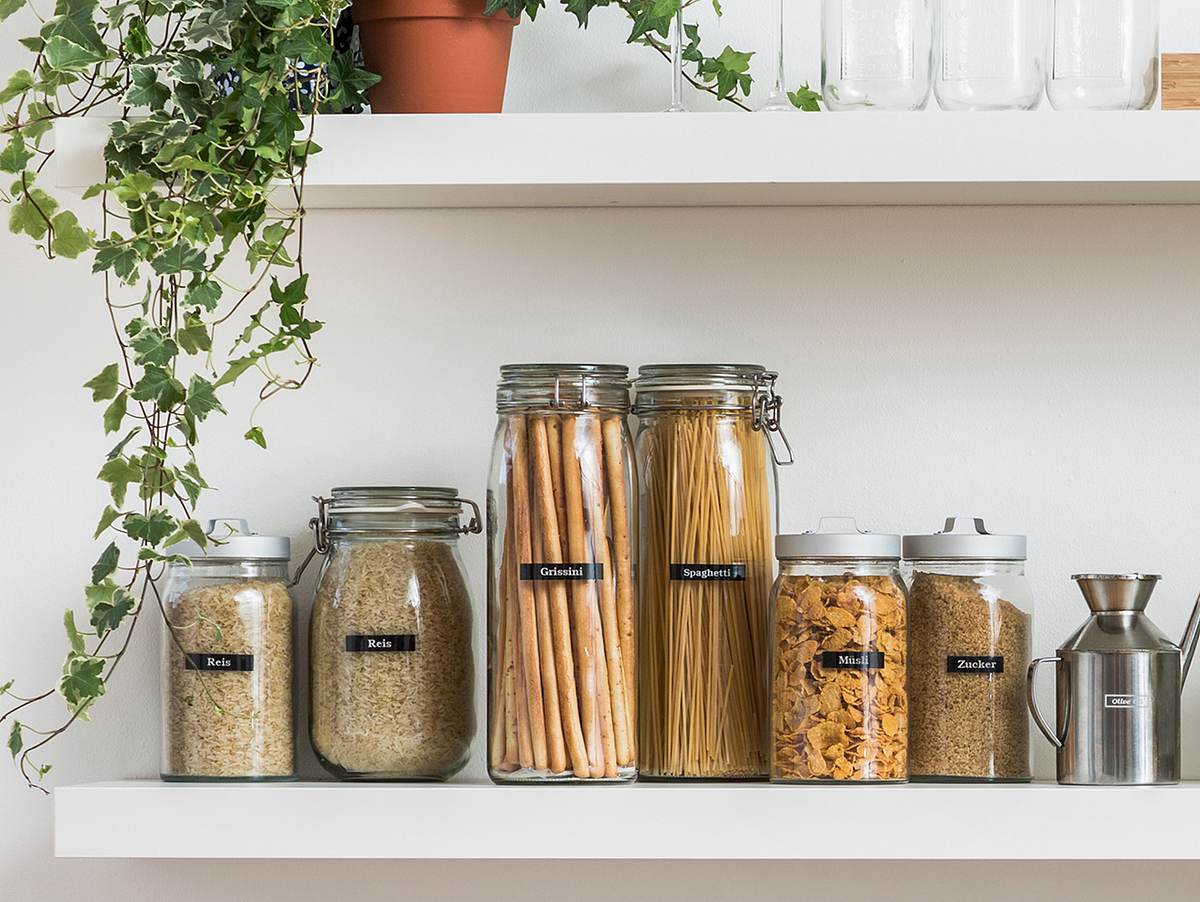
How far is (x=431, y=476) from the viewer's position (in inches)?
45.4

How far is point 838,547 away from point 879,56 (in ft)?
1.18

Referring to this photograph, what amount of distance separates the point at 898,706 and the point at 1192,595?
0.32 metres

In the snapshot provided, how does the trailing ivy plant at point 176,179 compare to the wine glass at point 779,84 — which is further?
the wine glass at point 779,84

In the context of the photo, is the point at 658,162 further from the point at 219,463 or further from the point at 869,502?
the point at 219,463

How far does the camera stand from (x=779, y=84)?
1064 mm

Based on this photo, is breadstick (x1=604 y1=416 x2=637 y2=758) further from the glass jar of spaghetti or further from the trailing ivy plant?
the trailing ivy plant

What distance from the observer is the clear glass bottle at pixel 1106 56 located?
39.7 inches

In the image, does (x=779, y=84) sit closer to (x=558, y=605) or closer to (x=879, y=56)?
(x=879, y=56)

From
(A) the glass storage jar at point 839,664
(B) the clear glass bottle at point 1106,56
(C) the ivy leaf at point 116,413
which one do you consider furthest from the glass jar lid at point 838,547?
(C) the ivy leaf at point 116,413

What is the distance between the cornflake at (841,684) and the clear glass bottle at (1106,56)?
382 millimetres

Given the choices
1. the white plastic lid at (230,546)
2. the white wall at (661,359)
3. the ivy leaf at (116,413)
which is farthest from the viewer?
the white wall at (661,359)

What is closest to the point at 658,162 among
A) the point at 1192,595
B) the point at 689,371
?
the point at 689,371

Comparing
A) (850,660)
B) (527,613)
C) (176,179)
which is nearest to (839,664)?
(850,660)

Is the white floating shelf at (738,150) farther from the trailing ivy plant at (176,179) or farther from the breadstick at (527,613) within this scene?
the breadstick at (527,613)
